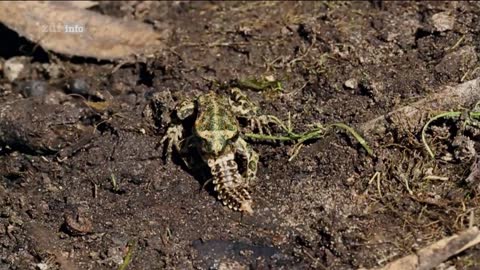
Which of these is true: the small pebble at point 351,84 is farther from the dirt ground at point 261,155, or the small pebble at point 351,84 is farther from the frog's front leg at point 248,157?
the frog's front leg at point 248,157

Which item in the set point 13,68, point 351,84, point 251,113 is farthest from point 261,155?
point 13,68

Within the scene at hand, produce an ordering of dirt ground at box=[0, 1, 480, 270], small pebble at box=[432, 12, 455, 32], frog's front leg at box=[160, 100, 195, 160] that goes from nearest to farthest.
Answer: dirt ground at box=[0, 1, 480, 270] < frog's front leg at box=[160, 100, 195, 160] < small pebble at box=[432, 12, 455, 32]

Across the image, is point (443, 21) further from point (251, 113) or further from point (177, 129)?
point (177, 129)

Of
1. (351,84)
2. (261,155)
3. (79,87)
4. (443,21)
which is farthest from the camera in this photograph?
(79,87)

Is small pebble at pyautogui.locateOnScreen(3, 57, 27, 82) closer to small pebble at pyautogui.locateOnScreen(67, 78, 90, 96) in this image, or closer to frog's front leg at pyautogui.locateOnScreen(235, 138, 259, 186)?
small pebble at pyautogui.locateOnScreen(67, 78, 90, 96)

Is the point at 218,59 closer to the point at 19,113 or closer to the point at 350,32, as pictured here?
the point at 350,32

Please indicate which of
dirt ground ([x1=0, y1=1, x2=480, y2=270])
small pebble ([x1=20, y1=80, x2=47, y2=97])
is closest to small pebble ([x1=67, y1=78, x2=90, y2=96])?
dirt ground ([x1=0, y1=1, x2=480, y2=270])

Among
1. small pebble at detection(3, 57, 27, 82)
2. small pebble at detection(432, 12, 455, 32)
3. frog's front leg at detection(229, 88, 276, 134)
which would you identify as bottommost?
small pebble at detection(3, 57, 27, 82)
